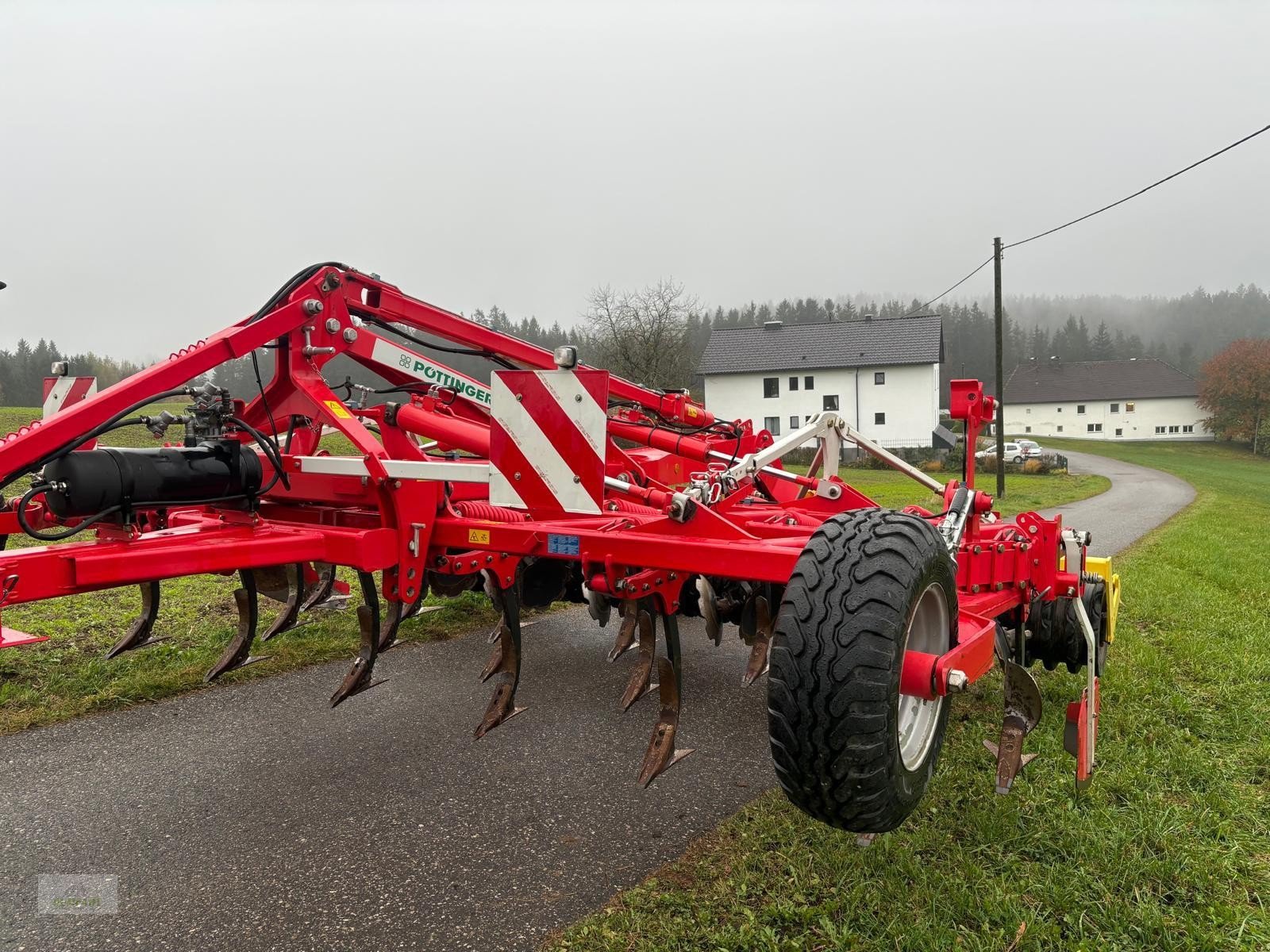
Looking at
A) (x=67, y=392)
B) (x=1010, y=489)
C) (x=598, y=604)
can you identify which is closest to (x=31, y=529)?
(x=67, y=392)

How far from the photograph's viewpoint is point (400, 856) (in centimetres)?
300

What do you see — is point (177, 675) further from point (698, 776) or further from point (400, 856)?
point (698, 776)

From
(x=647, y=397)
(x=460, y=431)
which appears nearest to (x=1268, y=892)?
(x=460, y=431)

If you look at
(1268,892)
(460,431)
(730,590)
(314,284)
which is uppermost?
(314,284)

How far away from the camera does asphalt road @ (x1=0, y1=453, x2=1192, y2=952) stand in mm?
2641

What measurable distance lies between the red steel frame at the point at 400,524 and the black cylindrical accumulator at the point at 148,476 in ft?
0.48

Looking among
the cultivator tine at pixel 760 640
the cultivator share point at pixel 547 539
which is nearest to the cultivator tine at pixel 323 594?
the cultivator share point at pixel 547 539

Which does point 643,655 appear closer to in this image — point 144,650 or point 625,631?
point 625,631

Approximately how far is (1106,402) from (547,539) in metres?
74.8

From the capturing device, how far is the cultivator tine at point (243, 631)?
12.7ft

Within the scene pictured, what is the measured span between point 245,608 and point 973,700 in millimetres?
3745

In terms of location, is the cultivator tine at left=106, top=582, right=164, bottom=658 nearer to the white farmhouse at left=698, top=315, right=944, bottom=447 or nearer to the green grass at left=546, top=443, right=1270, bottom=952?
the green grass at left=546, top=443, right=1270, bottom=952

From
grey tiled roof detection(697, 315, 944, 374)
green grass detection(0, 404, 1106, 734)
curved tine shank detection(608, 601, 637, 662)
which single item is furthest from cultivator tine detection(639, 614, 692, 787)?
grey tiled roof detection(697, 315, 944, 374)

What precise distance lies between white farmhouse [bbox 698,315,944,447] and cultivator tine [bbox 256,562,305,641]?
38.5 meters
